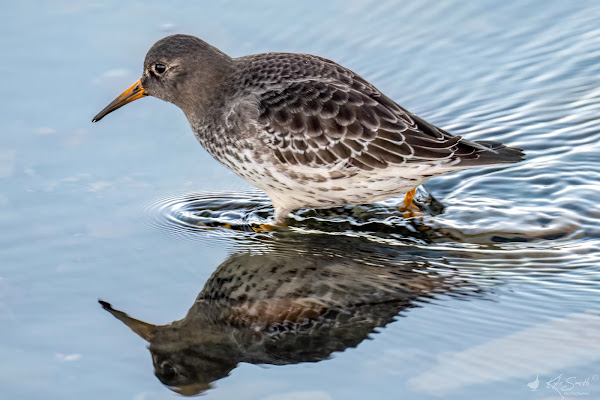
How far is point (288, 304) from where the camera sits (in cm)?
662

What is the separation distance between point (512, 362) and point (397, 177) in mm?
2305

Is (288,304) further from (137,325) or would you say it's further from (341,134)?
(341,134)

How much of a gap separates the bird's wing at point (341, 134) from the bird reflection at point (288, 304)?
2.54 ft

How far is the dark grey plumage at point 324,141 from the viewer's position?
7.52 meters

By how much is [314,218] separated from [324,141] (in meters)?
0.97

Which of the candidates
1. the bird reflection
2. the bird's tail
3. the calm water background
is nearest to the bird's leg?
the calm water background

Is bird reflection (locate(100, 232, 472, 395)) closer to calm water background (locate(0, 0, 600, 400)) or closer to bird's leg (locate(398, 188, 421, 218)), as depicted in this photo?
calm water background (locate(0, 0, 600, 400))

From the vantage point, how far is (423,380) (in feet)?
18.2

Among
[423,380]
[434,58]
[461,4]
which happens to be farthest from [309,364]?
[461,4]
